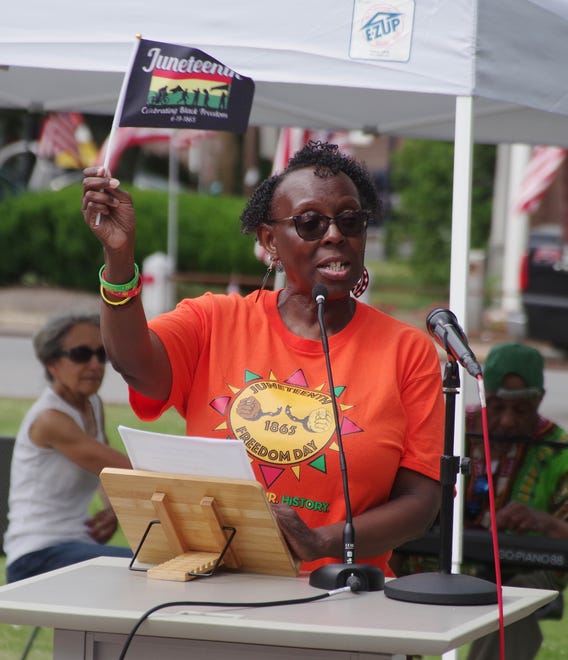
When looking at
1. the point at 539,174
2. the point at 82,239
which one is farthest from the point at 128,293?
the point at 82,239

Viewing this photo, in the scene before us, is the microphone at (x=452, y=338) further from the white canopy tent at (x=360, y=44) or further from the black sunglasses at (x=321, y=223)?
the white canopy tent at (x=360, y=44)

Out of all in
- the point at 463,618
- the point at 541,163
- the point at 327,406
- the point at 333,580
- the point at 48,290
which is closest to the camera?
the point at 463,618

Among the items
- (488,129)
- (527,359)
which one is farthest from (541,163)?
(527,359)

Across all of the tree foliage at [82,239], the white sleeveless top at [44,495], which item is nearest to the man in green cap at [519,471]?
the white sleeveless top at [44,495]

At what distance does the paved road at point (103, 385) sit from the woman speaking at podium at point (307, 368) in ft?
26.8

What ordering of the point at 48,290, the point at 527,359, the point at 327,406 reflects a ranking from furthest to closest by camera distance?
1. the point at 48,290
2. the point at 527,359
3. the point at 327,406

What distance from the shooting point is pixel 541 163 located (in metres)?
12.4

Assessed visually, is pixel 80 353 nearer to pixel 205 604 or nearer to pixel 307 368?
pixel 307 368

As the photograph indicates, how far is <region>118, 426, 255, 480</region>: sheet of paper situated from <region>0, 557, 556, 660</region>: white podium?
0.25 metres

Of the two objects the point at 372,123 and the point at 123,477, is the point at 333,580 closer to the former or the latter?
the point at 123,477

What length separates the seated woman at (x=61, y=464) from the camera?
4793 millimetres

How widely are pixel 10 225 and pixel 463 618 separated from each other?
59.0ft

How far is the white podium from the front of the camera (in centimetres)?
235

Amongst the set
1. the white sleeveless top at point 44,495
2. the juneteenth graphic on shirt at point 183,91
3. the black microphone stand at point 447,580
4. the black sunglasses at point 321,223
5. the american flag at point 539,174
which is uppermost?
the american flag at point 539,174
